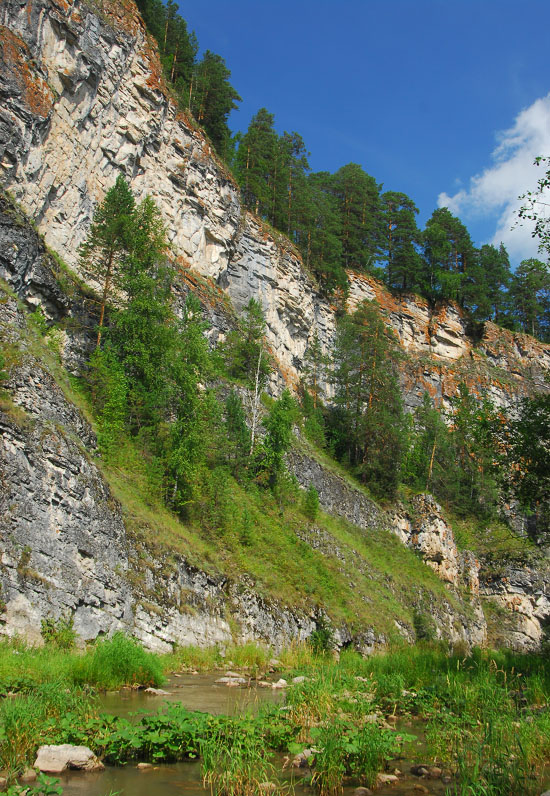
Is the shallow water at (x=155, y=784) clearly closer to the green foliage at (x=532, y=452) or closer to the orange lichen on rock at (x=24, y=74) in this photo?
the green foliage at (x=532, y=452)

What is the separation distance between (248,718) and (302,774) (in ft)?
3.86

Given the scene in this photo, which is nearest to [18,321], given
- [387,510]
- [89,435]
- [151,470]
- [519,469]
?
[89,435]

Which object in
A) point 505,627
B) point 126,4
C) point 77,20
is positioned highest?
point 126,4

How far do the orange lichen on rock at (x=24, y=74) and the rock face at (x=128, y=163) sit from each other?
0.19 feet

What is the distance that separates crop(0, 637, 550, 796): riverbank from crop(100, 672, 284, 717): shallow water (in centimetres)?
14

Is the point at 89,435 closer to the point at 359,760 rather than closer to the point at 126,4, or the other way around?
the point at 359,760

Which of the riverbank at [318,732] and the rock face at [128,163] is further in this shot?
the rock face at [128,163]

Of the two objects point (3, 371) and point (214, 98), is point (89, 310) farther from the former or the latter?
point (214, 98)

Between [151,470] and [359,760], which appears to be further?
[151,470]

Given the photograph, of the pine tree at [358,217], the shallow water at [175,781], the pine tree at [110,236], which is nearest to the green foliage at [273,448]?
the pine tree at [110,236]

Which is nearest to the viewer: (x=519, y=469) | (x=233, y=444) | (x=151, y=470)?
(x=519, y=469)

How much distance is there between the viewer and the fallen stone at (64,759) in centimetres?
505

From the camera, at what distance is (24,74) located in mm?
24328

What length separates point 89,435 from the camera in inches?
723
